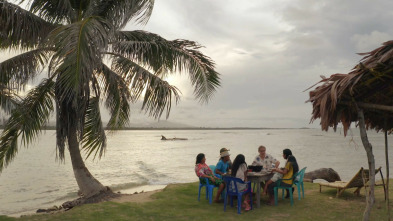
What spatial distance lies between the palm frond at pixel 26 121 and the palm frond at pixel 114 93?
1.42 meters

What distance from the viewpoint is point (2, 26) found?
25.4 feet

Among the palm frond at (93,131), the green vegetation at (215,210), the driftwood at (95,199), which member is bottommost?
the driftwood at (95,199)

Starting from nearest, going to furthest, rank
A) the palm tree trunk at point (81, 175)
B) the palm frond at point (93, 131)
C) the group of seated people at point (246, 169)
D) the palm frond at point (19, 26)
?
the group of seated people at point (246, 169)
the palm frond at point (19, 26)
the palm frond at point (93, 131)
the palm tree trunk at point (81, 175)

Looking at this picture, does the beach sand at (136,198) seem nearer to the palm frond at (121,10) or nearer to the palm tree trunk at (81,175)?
the palm tree trunk at (81,175)

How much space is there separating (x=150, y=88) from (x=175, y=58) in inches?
58.2

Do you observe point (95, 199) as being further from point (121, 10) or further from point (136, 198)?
point (121, 10)

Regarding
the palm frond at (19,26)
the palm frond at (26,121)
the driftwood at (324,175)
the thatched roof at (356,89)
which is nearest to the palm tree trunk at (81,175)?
the palm frond at (26,121)

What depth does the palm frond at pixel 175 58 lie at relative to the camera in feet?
28.0

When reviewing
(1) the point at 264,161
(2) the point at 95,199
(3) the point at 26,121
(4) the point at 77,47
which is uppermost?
(4) the point at 77,47

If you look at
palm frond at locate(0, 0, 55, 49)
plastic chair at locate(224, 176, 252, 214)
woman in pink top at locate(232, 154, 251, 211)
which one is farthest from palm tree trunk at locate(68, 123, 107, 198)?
woman in pink top at locate(232, 154, 251, 211)

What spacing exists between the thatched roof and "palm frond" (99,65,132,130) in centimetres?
498

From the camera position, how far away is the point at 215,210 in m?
7.10

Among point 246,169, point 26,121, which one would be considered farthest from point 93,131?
point 246,169

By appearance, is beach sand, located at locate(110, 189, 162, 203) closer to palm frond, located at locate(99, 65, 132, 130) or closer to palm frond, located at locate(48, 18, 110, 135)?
palm frond, located at locate(99, 65, 132, 130)
